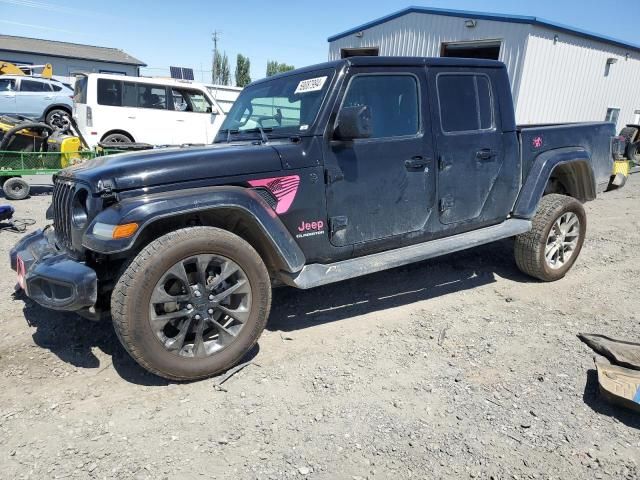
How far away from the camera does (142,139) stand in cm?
1091

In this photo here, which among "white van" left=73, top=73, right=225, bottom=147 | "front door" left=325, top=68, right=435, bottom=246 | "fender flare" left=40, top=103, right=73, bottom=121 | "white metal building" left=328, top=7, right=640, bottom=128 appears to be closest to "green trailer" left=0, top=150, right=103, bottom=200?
"white van" left=73, top=73, right=225, bottom=147

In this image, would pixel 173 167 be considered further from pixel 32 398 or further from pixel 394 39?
pixel 394 39

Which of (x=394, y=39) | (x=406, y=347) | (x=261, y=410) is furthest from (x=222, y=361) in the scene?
(x=394, y=39)

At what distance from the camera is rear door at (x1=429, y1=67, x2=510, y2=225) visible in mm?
3859

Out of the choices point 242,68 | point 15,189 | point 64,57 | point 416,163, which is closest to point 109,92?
point 15,189

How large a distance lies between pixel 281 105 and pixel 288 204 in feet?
3.20

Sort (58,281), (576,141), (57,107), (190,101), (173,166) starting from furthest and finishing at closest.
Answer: (57,107) < (190,101) < (576,141) < (173,166) < (58,281)

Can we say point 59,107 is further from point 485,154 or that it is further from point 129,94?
point 485,154

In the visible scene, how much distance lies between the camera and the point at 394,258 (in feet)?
11.9

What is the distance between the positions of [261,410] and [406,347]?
49.1 inches

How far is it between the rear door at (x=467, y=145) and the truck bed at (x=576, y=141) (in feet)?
1.44

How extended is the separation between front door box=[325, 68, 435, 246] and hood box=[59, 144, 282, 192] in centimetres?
52

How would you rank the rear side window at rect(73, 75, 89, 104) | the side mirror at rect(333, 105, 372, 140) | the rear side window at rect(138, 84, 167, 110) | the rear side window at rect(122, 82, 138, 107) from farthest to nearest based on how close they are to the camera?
the rear side window at rect(138, 84, 167, 110) < the rear side window at rect(122, 82, 138, 107) < the rear side window at rect(73, 75, 89, 104) < the side mirror at rect(333, 105, 372, 140)

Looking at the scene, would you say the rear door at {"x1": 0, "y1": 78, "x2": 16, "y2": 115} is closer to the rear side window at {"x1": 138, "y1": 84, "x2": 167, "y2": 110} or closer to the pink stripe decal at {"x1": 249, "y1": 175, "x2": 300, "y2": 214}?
the rear side window at {"x1": 138, "y1": 84, "x2": 167, "y2": 110}
